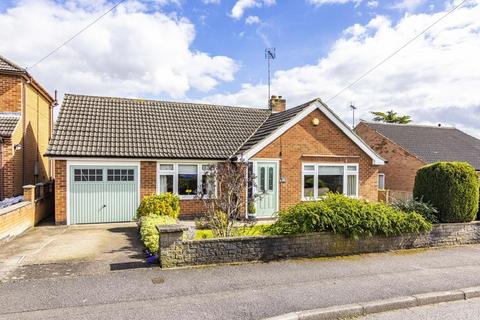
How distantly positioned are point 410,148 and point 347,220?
17.9 m

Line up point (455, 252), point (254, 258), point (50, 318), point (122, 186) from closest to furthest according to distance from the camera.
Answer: point (50, 318), point (254, 258), point (455, 252), point (122, 186)

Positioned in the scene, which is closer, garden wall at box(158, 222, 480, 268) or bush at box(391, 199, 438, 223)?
garden wall at box(158, 222, 480, 268)

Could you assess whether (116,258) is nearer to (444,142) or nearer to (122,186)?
(122,186)

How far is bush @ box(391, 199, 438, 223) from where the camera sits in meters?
9.31

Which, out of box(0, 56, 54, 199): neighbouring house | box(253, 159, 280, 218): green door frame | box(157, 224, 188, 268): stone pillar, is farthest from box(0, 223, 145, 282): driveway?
box(253, 159, 280, 218): green door frame

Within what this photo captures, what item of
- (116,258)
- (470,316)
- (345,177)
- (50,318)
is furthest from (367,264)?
(345,177)

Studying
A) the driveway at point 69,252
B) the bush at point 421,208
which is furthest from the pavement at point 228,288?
the bush at point 421,208

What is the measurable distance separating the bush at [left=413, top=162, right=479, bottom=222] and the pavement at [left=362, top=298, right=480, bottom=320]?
4561 mm

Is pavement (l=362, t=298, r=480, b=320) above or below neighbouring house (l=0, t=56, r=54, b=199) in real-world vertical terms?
below

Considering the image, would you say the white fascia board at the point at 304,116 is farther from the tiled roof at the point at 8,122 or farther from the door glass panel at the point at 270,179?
the tiled roof at the point at 8,122

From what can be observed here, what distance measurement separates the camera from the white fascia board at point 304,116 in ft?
43.4

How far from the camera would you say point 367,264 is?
734cm

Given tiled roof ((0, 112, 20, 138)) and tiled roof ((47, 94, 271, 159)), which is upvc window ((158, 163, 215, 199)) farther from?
tiled roof ((0, 112, 20, 138))

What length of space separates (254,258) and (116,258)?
3058 mm
